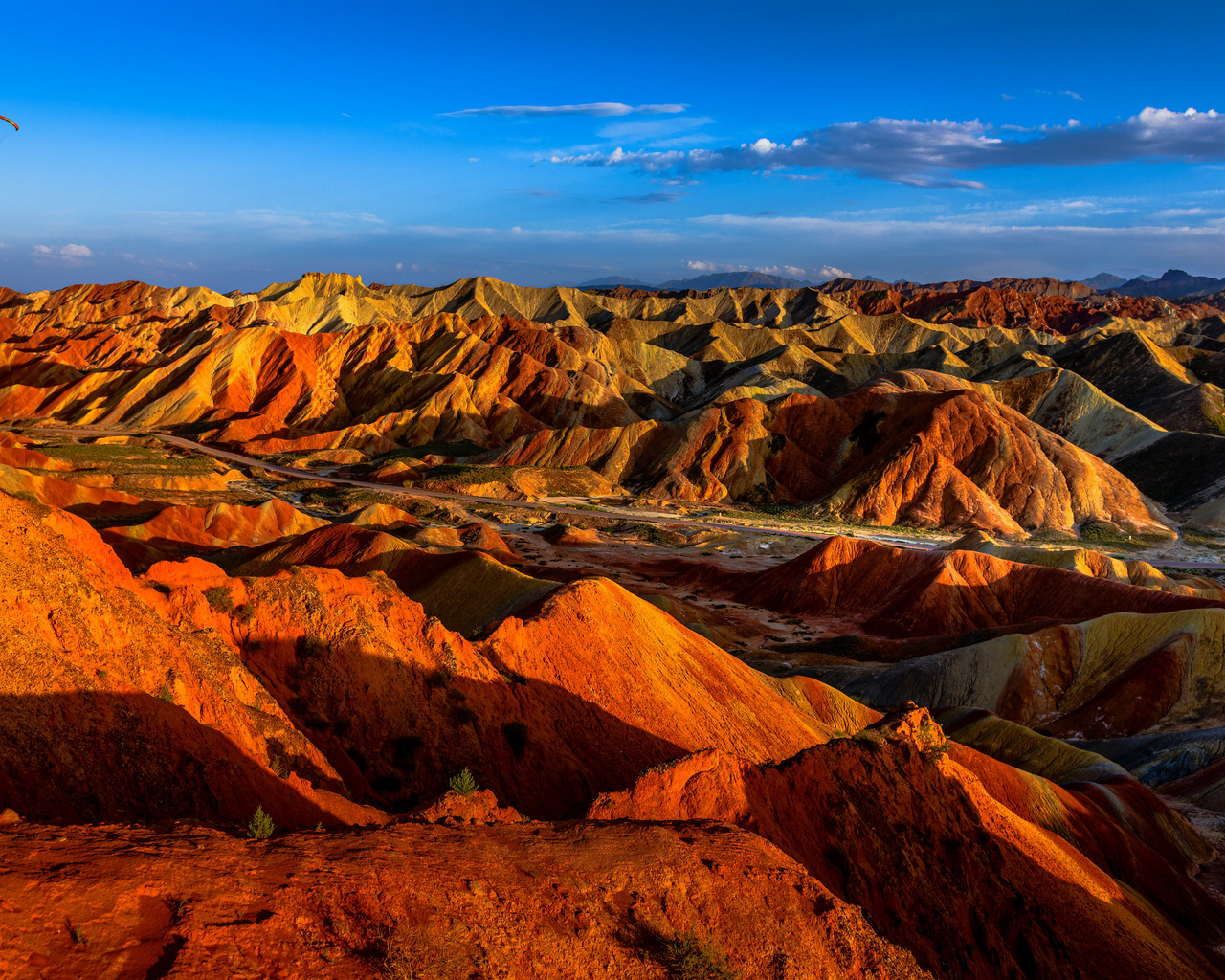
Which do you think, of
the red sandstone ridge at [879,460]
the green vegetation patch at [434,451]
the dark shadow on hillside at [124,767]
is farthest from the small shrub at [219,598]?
the green vegetation patch at [434,451]

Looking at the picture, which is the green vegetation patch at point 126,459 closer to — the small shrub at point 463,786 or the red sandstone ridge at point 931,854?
the small shrub at point 463,786

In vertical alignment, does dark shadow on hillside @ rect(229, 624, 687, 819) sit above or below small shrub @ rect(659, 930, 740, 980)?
below

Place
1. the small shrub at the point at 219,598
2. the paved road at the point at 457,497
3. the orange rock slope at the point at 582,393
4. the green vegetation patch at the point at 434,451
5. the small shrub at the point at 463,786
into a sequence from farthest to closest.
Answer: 1. the green vegetation patch at the point at 434,451
2. the orange rock slope at the point at 582,393
3. the paved road at the point at 457,497
4. the small shrub at the point at 219,598
5. the small shrub at the point at 463,786

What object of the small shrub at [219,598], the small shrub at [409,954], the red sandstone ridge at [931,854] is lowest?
the red sandstone ridge at [931,854]

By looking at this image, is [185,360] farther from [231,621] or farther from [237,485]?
[231,621]

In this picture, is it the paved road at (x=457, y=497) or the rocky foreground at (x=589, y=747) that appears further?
the paved road at (x=457, y=497)

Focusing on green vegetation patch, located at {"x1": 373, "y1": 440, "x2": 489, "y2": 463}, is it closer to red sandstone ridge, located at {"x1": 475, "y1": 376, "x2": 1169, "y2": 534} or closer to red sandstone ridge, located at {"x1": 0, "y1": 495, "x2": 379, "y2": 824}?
red sandstone ridge, located at {"x1": 475, "y1": 376, "x2": 1169, "y2": 534}

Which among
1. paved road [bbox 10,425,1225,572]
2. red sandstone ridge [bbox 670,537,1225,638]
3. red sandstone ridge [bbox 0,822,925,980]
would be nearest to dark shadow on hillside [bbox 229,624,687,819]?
red sandstone ridge [bbox 0,822,925,980]

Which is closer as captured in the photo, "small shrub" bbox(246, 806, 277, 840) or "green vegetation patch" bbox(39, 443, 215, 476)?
"small shrub" bbox(246, 806, 277, 840)
